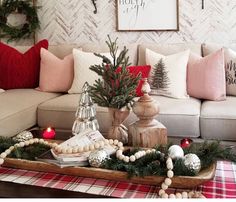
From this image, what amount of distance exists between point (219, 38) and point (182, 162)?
2.16 m

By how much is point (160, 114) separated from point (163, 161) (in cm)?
92

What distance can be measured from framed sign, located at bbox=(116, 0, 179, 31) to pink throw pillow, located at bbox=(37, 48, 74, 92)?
2.49 feet

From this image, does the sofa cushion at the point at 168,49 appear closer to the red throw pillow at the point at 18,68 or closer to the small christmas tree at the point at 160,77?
the small christmas tree at the point at 160,77

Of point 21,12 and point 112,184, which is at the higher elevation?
point 21,12

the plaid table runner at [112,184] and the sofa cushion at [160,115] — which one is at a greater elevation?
the sofa cushion at [160,115]

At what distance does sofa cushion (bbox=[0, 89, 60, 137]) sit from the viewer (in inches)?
88.8

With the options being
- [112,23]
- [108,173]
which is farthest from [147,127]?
[112,23]

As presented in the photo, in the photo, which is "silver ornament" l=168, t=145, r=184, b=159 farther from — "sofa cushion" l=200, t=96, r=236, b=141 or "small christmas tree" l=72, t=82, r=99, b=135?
"sofa cushion" l=200, t=96, r=236, b=141

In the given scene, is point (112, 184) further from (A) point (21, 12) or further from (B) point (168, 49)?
(A) point (21, 12)

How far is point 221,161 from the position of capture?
1471 millimetres

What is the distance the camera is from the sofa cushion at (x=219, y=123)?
7.00 feet

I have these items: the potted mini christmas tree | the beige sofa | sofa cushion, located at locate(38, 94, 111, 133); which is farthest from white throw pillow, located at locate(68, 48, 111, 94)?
the potted mini christmas tree

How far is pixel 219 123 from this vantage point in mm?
2148

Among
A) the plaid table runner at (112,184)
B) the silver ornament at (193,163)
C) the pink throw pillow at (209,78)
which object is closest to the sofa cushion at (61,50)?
the pink throw pillow at (209,78)
